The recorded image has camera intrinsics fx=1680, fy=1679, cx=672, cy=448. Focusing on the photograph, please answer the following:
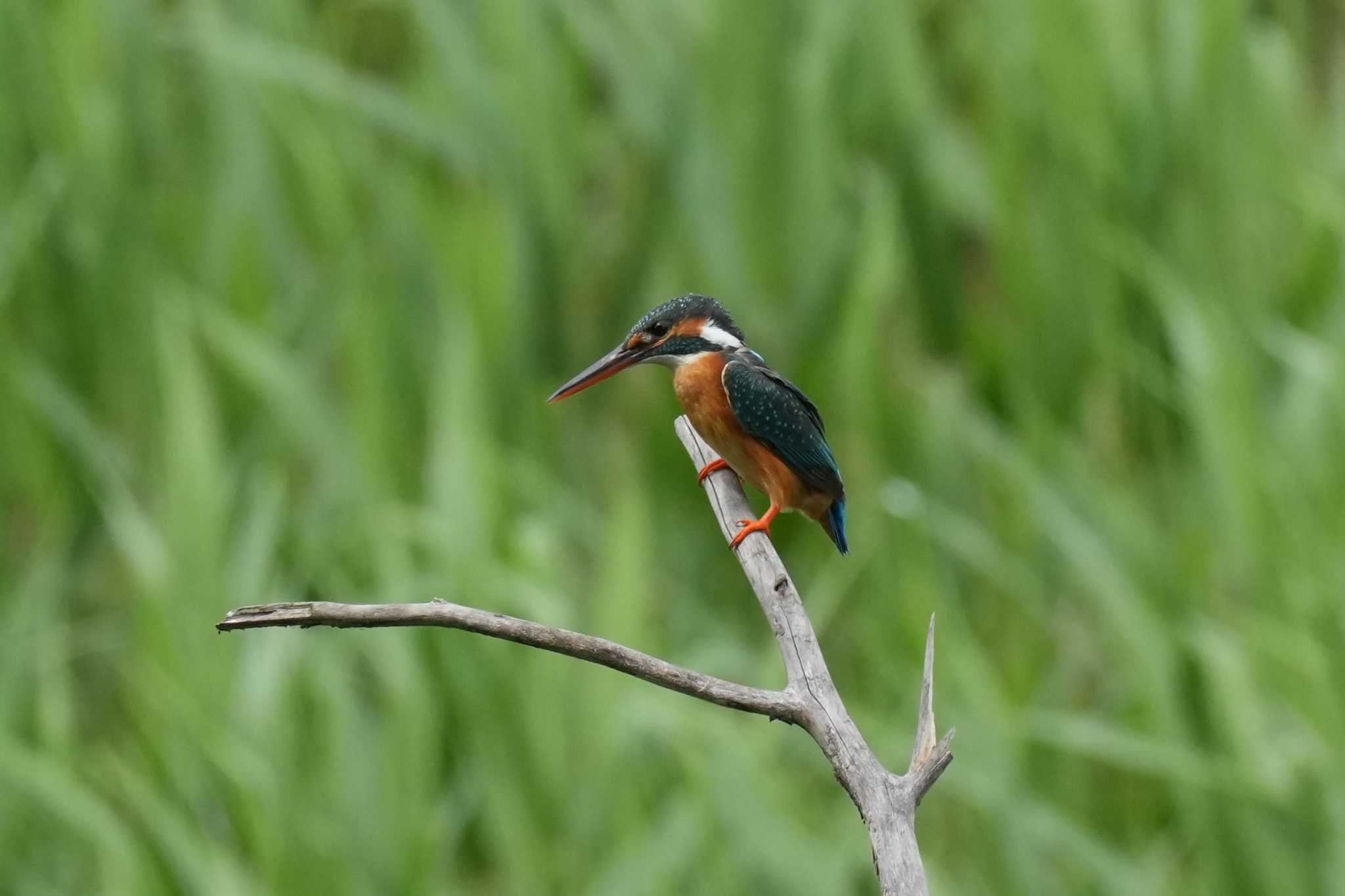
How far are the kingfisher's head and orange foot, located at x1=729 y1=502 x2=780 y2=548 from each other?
215 millimetres

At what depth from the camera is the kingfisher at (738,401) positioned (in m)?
2.11

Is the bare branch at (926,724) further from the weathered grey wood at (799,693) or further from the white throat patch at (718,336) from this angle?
the white throat patch at (718,336)

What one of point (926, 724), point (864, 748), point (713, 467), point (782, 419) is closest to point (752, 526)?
point (782, 419)

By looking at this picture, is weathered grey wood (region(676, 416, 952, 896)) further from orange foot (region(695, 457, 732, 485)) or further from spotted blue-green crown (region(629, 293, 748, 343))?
orange foot (region(695, 457, 732, 485))

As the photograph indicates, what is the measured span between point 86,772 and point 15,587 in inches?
27.5

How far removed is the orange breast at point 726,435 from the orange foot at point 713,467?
0.06 m

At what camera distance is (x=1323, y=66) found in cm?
573

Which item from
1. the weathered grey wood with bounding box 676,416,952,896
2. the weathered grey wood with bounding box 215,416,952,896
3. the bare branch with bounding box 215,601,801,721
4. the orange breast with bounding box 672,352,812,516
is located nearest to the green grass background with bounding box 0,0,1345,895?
the orange breast with bounding box 672,352,812,516

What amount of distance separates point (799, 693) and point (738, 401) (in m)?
0.91

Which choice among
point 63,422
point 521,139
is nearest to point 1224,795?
point 521,139

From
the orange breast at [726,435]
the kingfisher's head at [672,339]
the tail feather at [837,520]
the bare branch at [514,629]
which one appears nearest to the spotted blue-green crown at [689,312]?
the kingfisher's head at [672,339]

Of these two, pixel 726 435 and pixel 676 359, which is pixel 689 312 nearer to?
pixel 676 359

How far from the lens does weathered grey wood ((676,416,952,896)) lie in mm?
1145

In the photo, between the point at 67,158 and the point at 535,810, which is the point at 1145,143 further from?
the point at 67,158
